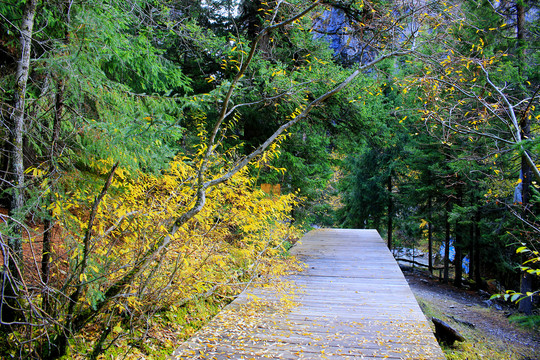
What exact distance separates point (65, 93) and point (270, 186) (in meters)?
6.14

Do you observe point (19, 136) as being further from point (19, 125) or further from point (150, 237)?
point (150, 237)

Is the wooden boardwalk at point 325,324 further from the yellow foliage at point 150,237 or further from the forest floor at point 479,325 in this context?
the forest floor at point 479,325

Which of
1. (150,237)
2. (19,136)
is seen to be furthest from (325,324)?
(19,136)

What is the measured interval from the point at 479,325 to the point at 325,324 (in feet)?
24.7

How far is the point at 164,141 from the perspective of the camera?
5.24m

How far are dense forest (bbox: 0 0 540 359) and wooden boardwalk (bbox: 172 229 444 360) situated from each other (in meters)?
0.44

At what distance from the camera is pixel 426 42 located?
4656 mm

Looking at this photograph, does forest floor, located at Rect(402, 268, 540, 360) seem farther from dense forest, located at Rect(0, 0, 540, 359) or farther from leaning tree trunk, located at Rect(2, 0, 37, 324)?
leaning tree trunk, located at Rect(2, 0, 37, 324)

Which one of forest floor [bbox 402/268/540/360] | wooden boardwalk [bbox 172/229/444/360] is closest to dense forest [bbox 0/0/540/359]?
wooden boardwalk [bbox 172/229/444/360]

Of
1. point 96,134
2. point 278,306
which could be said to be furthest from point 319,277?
point 96,134

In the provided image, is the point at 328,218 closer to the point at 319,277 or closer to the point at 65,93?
the point at 319,277

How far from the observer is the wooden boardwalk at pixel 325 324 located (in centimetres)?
335

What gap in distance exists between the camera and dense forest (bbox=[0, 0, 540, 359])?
2725mm

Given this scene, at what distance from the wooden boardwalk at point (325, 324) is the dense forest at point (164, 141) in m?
0.44
